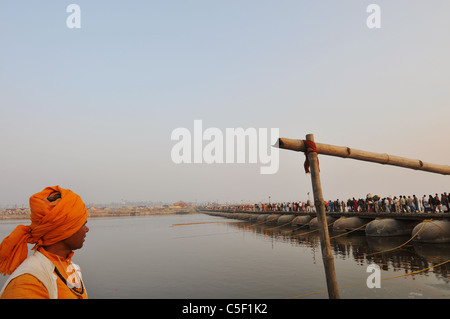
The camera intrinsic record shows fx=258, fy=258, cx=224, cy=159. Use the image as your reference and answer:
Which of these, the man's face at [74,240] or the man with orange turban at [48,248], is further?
the man's face at [74,240]

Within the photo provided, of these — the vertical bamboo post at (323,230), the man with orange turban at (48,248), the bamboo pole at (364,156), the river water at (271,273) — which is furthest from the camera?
the river water at (271,273)

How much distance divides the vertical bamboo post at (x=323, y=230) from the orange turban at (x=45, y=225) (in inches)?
200

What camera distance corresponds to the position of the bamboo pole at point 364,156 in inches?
242

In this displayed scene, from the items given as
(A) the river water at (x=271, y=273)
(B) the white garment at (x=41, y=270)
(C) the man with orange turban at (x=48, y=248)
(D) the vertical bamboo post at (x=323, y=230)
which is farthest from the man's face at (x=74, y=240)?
(A) the river water at (x=271, y=273)

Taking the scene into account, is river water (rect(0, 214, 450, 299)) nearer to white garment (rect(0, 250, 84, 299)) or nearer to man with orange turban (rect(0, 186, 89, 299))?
man with orange turban (rect(0, 186, 89, 299))

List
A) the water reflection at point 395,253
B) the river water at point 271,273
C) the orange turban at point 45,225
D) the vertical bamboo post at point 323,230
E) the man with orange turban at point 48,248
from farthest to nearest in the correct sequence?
1. the water reflection at point 395,253
2. the river water at point 271,273
3. the vertical bamboo post at point 323,230
4. the orange turban at point 45,225
5. the man with orange turban at point 48,248

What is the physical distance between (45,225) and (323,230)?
558 cm

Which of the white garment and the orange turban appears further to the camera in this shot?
the orange turban

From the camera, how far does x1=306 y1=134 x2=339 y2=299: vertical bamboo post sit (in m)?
5.98

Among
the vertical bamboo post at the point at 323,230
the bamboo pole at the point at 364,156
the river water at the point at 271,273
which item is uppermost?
the bamboo pole at the point at 364,156

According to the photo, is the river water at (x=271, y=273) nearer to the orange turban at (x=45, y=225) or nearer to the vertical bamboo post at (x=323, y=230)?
the vertical bamboo post at (x=323, y=230)

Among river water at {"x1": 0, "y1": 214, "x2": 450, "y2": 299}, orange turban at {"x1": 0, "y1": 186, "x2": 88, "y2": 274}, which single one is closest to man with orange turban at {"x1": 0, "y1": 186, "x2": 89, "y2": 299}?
orange turban at {"x1": 0, "y1": 186, "x2": 88, "y2": 274}

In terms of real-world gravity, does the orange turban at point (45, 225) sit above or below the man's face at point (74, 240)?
above

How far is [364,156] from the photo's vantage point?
6984mm
